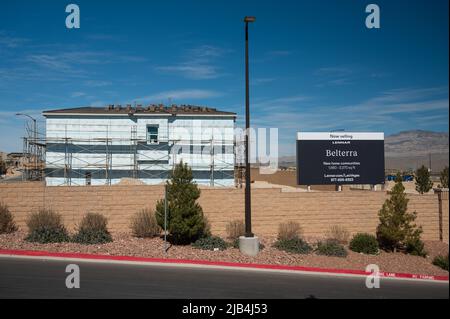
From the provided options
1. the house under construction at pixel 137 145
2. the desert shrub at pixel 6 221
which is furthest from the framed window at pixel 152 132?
the desert shrub at pixel 6 221

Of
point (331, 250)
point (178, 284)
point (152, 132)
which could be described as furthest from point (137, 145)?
point (178, 284)

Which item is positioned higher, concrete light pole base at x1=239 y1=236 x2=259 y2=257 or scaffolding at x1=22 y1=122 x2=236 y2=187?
scaffolding at x1=22 y1=122 x2=236 y2=187

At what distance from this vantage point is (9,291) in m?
10.8

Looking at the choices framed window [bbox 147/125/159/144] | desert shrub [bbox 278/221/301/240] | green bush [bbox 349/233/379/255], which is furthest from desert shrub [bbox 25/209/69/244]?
framed window [bbox 147/125/159/144]

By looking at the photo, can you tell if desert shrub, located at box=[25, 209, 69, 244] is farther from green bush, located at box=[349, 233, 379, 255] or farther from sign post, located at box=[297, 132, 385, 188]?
green bush, located at box=[349, 233, 379, 255]

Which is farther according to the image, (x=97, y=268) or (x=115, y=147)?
(x=115, y=147)

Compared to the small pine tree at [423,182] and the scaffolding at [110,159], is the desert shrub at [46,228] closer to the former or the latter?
the scaffolding at [110,159]

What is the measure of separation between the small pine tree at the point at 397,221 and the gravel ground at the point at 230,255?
1.29 metres

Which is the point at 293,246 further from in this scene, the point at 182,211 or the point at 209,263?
the point at 182,211

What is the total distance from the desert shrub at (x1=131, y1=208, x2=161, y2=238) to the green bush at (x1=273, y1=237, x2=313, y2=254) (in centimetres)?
573

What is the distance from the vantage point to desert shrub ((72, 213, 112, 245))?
18078 mm
